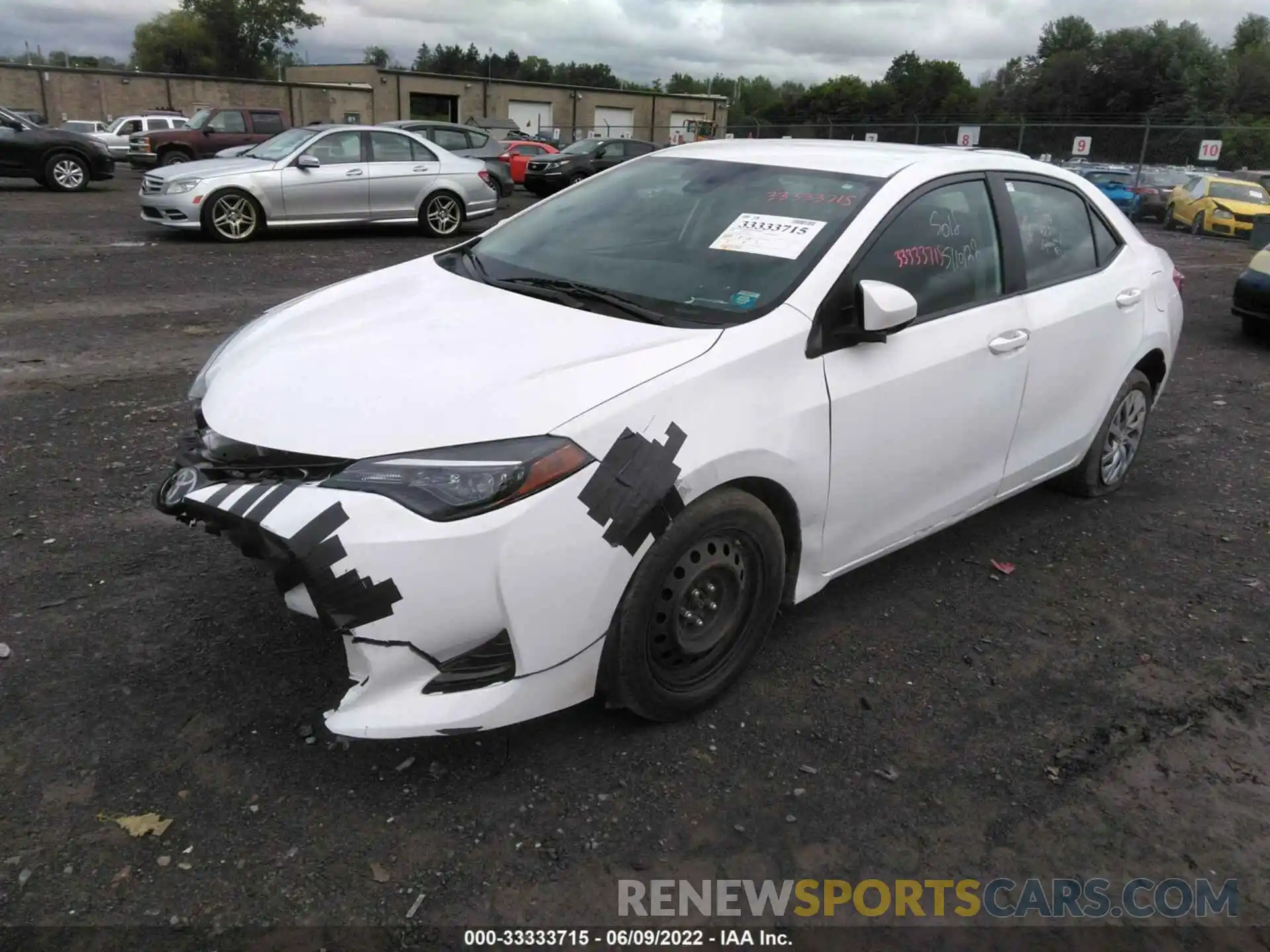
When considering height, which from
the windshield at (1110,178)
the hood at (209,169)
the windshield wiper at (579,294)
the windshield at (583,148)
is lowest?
the windshield wiper at (579,294)

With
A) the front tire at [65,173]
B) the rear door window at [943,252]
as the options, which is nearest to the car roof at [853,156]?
the rear door window at [943,252]

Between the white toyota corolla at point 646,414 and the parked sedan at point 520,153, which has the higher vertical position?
the parked sedan at point 520,153

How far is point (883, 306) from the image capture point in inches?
119

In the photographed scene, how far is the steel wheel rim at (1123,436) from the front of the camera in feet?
15.9

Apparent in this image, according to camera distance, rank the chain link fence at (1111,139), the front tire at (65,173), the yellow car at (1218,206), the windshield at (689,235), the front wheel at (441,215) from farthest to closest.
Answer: the chain link fence at (1111,139) → the yellow car at (1218,206) → the front tire at (65,173) → the front wheel at (441,215) → the windshield at (689,235)

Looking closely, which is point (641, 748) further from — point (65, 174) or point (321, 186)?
point (65, 174)

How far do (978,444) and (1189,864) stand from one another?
66.0 inches

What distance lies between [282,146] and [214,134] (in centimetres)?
1193

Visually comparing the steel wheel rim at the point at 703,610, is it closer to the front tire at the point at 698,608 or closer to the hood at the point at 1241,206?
the front tire at the point at 698,608

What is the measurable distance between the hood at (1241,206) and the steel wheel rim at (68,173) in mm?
22573

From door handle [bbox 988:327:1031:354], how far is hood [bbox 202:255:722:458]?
4.51 feet

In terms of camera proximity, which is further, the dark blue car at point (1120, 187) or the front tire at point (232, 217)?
the dark blue car at point (1120, 187)

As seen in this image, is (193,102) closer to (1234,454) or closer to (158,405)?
(158,405)

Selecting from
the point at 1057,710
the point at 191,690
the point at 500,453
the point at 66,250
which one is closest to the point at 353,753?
the point at 191,690
